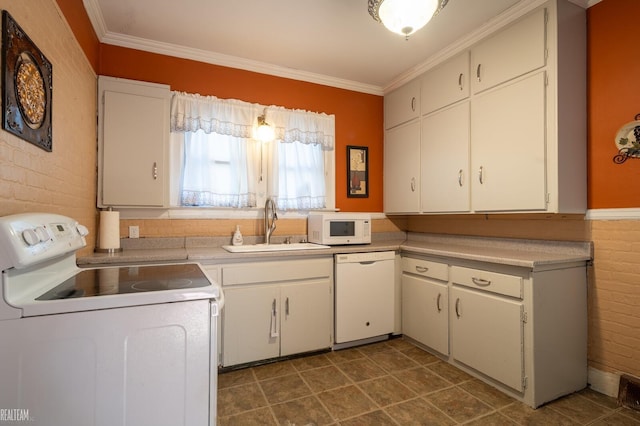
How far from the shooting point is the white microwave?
112 inches

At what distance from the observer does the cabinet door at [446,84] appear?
2.58 m

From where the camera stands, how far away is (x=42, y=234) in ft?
3.75

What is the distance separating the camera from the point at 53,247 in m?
1.22

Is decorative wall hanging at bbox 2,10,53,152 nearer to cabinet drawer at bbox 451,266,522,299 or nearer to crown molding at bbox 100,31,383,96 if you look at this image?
crown molding at bbox 100,31,383,96

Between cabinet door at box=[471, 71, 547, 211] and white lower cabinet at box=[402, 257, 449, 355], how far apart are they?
2.10 ft

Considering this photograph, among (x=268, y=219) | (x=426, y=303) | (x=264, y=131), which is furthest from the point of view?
(x=268, y=219)

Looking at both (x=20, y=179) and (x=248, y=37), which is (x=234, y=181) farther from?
(x=20, y=179)

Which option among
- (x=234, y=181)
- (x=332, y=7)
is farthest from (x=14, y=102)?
(x=332, y=7)

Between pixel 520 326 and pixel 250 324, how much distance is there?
1.79m

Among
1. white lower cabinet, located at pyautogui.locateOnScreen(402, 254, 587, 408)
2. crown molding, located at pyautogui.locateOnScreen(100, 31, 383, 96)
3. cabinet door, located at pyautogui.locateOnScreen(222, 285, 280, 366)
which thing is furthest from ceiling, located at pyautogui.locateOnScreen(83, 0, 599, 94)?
cabinet door, located at pyautogui.locateOnScreen(222, 285, 280, 366)

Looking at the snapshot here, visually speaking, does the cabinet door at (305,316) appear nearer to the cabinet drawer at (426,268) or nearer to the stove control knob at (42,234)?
the cabinet drawer at (426,268)

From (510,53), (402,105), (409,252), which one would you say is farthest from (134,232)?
(510,53)

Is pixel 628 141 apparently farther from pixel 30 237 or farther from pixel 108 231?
pixel 108 231

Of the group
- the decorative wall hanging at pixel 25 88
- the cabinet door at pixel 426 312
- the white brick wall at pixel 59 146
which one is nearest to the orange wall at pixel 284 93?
the white brick wall at pixel 59 146
